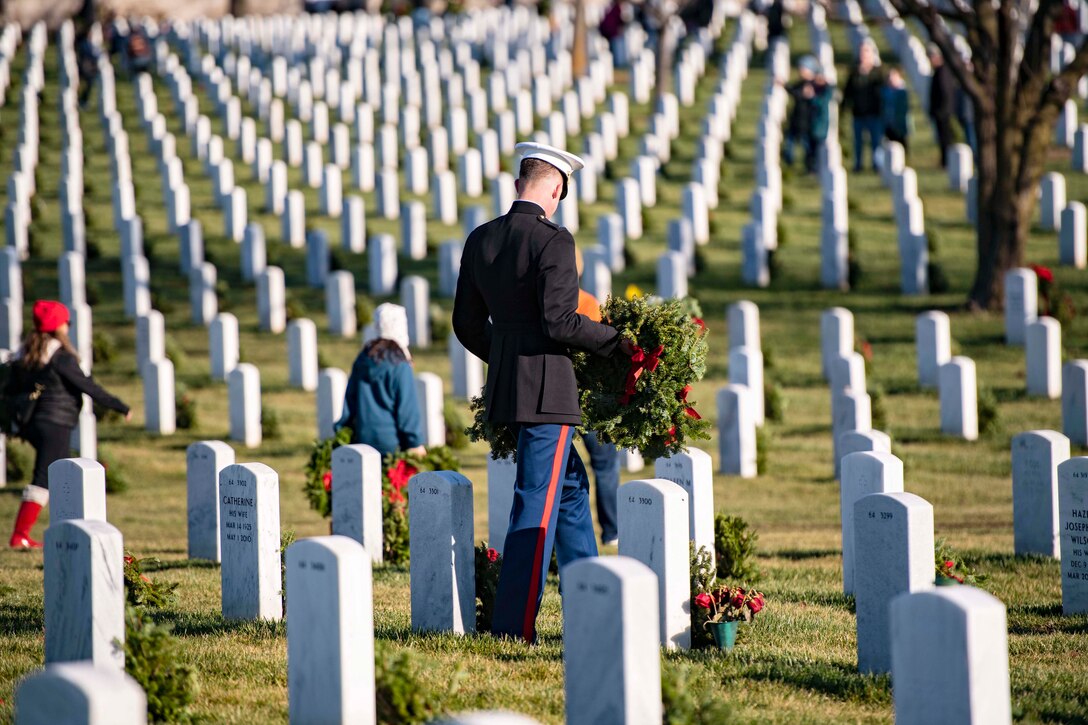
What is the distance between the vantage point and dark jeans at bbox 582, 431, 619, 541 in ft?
31.8

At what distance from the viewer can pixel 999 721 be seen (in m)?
4.50

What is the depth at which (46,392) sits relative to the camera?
10.3 metres

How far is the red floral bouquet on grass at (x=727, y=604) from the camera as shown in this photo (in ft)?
21.7

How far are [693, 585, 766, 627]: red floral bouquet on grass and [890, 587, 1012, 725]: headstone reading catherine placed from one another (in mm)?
1956

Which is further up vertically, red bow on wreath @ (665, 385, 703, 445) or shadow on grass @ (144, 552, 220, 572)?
red bow on wreath @ (665, 385, 703, 445)

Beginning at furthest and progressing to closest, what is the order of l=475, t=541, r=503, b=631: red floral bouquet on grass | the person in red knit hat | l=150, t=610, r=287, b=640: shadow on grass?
the person in red knit hat → l=150, t=610, r=287, b=640: shadow on grass → l=475, t=541, r=503, b=631: red floral bouquet on grass

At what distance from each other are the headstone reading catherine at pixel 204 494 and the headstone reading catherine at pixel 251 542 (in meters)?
1.96

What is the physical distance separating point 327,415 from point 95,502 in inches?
255

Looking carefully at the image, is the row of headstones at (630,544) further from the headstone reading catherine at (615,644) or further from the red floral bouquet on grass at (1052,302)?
the red floral bouquet on grass at (1052,302)

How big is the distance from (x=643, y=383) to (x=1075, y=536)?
263cm

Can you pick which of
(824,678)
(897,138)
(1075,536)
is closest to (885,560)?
(824,678)

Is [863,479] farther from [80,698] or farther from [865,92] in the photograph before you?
[865,92]

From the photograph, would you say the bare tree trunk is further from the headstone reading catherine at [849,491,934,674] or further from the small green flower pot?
the headstone reading catherine at [849,491,934,674]

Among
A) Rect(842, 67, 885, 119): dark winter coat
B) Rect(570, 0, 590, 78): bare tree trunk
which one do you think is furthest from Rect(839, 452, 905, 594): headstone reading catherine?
Rect(570, 0, 590, 78): bare tree trunk
